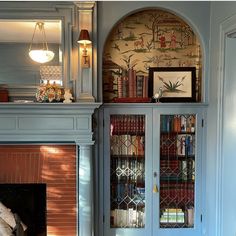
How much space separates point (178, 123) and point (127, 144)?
0.57 meters

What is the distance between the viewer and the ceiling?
2896mm

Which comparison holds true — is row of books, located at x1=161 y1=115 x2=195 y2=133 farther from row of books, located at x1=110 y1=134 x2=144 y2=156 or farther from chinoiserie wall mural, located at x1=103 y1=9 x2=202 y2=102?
chinoiserie wall mural, located at x1=103 y1=9 x2=202 y2=102

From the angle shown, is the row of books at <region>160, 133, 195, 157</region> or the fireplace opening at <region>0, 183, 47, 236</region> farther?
the row of books at <region>160, 133, 195, 157</region>

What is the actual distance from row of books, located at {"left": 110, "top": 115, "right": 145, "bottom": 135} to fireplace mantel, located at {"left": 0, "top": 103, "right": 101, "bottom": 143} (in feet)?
1.04

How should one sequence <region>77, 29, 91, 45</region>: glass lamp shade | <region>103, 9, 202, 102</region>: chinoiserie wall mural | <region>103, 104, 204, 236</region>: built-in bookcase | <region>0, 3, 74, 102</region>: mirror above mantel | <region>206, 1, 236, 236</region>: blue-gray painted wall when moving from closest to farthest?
1. <region>206, 1, 236, 236</region>: blue-gray painted wall
2. <region>77, 29, 91, 45</region>: glass lamp shade
3. <region>0, 3, 74, 102</region>: mirror above mantel
4. <region>103, 104, 204, 236</region>: built-in bookcase
5. <region>103, 9, 202, 102</region>: chinoiserie wall mural

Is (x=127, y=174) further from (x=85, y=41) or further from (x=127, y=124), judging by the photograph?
(x=85, y=41)

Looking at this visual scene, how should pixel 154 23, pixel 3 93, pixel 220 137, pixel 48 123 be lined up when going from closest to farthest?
pixel 220 137 < pixel 48 123 < pixel 3 93 < pixel 154 23

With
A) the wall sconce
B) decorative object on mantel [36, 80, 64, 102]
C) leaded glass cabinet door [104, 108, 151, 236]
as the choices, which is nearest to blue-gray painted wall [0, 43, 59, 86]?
decorative object on mantel [36, 80, 64, 102]

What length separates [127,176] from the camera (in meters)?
3.11

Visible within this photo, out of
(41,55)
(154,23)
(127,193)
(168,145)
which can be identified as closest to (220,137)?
(168,145)

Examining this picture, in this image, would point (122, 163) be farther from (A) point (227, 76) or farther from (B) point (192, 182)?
(A) point (227, 76)

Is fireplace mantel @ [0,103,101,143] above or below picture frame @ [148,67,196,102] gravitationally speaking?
below

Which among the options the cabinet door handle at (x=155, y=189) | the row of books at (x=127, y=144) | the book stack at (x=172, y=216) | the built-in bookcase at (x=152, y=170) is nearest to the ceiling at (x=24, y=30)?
the built-in bookcase at (x=152, y=170)

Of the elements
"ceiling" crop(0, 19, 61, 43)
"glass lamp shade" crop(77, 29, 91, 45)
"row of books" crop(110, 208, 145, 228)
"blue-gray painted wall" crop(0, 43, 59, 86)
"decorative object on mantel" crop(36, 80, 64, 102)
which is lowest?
"row of books" crop(110, 208, 145, 228)
